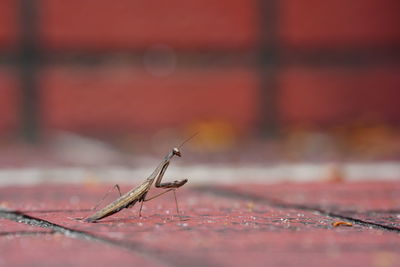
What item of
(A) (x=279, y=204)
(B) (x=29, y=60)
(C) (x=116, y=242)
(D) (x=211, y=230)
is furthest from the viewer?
(B) (x=29, y=60)

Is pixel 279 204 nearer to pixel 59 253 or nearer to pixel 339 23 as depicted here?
pixel 59 253

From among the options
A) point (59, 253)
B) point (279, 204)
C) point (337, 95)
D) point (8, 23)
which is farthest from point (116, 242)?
point (337, 95)

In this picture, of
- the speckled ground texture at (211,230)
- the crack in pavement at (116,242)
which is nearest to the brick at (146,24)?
the speckled ground texture at (211,230)

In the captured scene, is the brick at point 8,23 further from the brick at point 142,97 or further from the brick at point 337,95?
the brick at point 337,95

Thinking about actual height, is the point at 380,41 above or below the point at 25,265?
above

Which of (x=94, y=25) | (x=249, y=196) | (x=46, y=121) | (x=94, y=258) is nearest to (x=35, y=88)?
(x=46, y=121)

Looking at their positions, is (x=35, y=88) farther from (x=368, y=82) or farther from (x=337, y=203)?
(x=337, y=203)

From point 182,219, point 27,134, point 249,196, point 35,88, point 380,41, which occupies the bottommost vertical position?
point 182,219

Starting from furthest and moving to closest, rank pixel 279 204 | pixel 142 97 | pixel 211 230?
pixel 142 97 < pixel 279 204 < pixel 211 230
